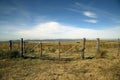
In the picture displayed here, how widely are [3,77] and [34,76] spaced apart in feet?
5.48

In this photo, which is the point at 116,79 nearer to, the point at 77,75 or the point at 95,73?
the point at 95,73

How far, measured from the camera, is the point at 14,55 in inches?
560

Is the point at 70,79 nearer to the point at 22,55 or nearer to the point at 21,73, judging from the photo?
the point at 21,73

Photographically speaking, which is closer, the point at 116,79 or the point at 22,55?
the point at 116,79

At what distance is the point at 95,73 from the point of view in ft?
27.3

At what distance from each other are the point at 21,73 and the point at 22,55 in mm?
6084

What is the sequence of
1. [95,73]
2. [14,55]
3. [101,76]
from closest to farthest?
1. [101,76]
2. [95,73]
3. [14,55]

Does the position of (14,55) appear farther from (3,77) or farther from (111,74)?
(111,74)

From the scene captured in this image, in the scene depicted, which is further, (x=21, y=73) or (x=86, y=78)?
(x=21, y=73)

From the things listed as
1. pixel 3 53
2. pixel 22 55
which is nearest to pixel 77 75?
pixel 22 55

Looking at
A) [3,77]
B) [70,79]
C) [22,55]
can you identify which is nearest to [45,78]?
[70,79]

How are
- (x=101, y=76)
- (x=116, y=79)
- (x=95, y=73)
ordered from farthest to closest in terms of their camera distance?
(x=95, y=73) < (x=101, y=76) < (x=116, y=79)

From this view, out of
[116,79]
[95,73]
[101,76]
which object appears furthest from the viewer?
[95,73]

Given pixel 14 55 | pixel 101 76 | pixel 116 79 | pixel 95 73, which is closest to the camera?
pixel 116 79
